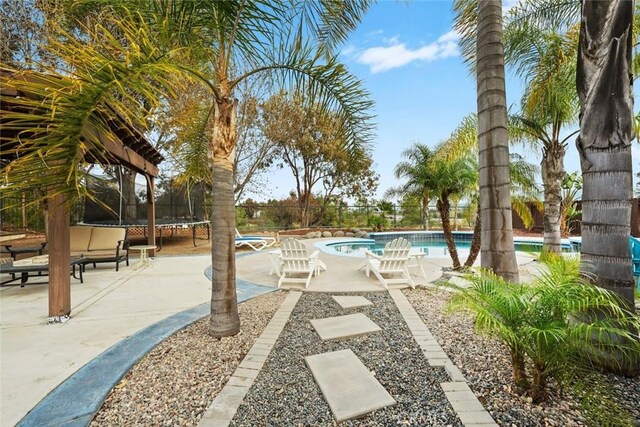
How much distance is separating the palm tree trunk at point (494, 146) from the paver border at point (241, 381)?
2.69m

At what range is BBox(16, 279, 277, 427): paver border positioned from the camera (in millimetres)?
1908

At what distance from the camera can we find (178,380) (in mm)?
2342

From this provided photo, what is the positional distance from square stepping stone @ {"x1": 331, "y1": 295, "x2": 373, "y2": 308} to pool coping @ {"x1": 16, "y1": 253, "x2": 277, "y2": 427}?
79.7 inches

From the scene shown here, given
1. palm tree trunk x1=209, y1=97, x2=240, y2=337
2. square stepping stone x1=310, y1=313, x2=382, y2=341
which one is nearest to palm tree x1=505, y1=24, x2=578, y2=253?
square stepping stone x1=310, y1=313, x2=382, y2=341

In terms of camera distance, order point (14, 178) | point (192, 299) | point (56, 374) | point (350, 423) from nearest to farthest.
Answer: point (14, 178) → point (350, 423) → point (56, 374) → point (192, 299)

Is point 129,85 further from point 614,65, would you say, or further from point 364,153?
point 614,65

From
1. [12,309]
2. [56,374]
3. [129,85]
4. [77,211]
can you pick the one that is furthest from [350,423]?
[77,211]

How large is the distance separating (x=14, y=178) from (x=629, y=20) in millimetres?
4318

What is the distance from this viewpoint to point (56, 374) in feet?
8.05

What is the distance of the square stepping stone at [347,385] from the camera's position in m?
2.00

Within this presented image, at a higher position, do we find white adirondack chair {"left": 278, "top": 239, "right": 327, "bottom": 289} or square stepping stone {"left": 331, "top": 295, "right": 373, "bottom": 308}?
white adirondack chair {"left": 278, "top": 239, "right": 327, "bottom": 289}

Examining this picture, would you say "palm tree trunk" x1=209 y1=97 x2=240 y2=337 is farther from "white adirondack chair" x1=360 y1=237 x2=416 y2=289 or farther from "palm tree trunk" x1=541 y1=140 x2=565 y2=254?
"palm tree trunk" x1=541 y1=140 x2=565 y2=254

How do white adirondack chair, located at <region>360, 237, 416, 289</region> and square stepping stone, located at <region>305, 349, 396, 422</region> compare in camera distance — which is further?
white adirondack chair, located at <region>360, 237, 416, 289</region>

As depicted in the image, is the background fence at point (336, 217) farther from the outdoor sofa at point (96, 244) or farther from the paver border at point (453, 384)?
the paver border at point (453, 384)
